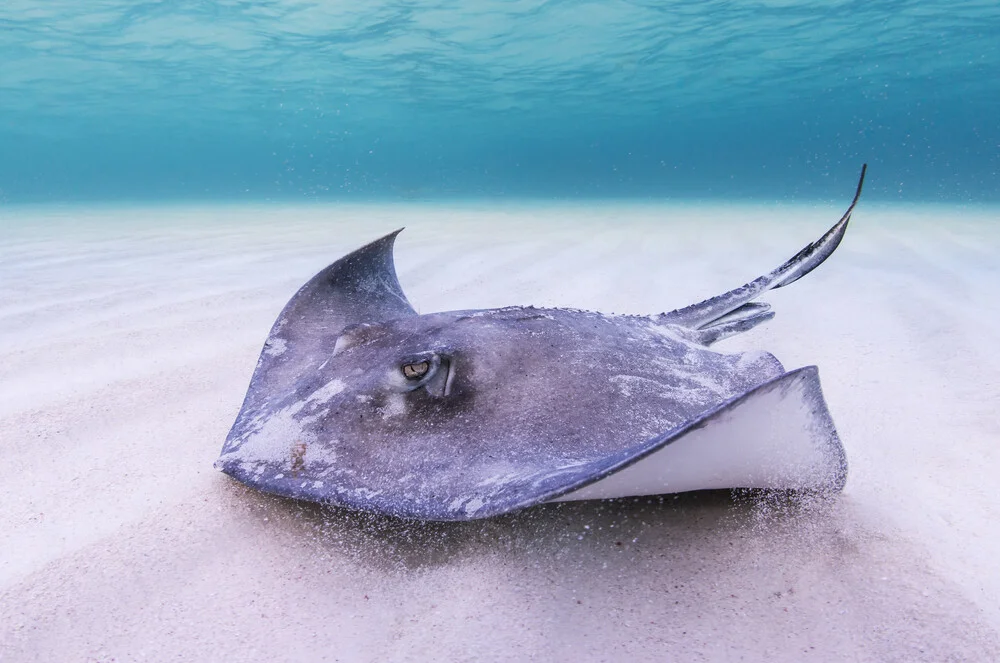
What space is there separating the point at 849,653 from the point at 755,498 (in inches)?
21.3

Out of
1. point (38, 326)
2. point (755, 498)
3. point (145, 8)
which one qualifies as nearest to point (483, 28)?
point (145, 8)

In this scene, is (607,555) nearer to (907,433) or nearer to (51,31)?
(907,433)

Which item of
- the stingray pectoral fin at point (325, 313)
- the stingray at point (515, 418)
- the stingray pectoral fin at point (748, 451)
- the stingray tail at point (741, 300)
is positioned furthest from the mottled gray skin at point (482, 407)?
the stingray tail at point (741, 300)

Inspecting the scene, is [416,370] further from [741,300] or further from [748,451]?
[741,300]

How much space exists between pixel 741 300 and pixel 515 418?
70.4 inches

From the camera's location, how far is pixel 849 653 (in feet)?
4.30

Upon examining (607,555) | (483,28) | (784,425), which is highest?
(483,28)

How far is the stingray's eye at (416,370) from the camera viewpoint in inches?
71.2

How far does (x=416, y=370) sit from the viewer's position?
1.82 meters

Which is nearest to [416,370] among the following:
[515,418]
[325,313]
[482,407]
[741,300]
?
[482,407]

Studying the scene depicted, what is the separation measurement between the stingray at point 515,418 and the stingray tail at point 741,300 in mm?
367

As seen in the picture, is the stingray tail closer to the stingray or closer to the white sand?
the stingray

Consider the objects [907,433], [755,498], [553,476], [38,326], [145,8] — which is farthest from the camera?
[145,8]

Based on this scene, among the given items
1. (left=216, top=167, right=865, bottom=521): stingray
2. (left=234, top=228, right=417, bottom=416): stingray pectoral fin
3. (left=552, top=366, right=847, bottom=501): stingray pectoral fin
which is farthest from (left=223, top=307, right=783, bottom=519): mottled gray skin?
(left=234, top=228, right=417, bottom=416): stingray pectoral fin
